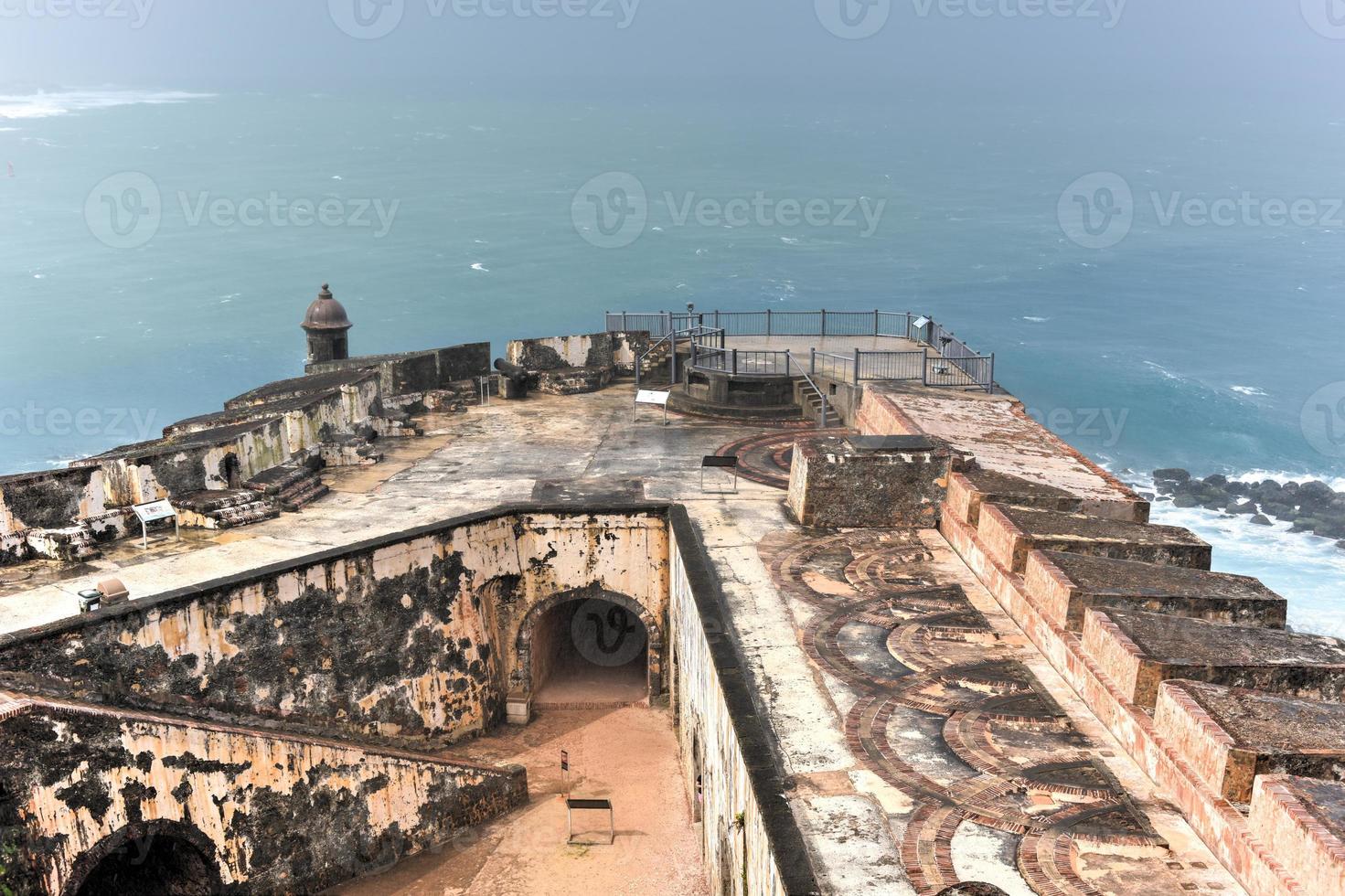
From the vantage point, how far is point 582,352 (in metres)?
37.2

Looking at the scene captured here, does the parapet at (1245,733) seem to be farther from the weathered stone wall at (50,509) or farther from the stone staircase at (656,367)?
the stone staircase at (656,367)

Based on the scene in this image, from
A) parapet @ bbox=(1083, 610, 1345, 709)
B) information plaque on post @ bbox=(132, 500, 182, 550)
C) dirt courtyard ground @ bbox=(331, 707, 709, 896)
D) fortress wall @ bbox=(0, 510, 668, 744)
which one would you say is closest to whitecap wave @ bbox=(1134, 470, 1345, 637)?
dirt courtyard ground @ bbox=(331, 707, 709, 896)

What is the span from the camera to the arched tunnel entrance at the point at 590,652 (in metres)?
25.7

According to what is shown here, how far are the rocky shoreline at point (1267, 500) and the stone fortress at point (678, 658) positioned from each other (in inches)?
1620

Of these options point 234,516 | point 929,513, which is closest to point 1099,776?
point 929,513

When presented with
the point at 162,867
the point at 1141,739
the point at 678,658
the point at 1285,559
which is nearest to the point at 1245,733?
the point at 1141,739

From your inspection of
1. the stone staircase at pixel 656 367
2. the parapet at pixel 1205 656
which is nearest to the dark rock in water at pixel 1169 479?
the stone staircase at pixel 656 367

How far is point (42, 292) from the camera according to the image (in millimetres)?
112250

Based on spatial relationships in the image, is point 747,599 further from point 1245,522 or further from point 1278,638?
point 1245,522

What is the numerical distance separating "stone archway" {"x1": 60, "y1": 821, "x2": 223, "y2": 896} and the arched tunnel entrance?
7.41 metres

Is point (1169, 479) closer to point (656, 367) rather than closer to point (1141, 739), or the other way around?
point (656, 367)

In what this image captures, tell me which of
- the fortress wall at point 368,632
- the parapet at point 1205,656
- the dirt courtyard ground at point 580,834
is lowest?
the dirt courtyard ground at point 580,834

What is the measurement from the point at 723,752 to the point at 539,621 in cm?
897

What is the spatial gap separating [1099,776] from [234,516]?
16170 mm
